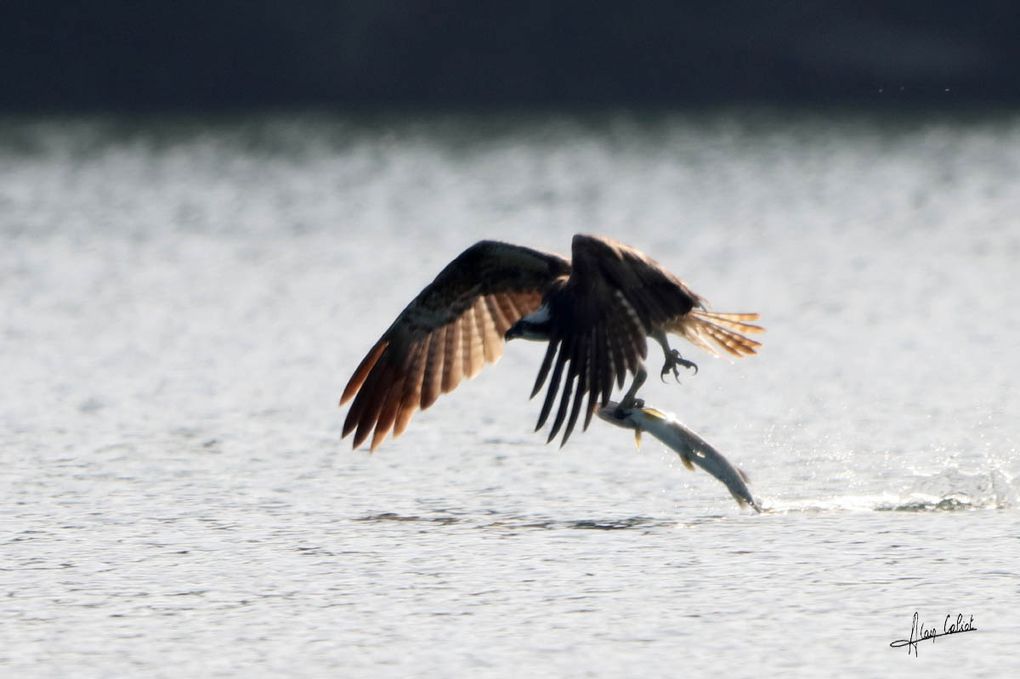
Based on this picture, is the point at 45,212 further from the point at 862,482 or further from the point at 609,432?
the point at 862,482

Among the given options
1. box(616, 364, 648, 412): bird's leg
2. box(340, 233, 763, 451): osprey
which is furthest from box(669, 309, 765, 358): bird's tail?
box(616, 364, 648, 412): bird's leg

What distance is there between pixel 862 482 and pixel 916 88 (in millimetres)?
36596

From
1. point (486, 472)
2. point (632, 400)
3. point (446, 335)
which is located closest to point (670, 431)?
point (632, 400)

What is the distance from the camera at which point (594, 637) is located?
837cm

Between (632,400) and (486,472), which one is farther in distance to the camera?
(486,472)

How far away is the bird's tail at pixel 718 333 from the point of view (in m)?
10.5

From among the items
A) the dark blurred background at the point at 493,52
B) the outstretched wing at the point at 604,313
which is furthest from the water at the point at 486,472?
the dark blurred background at the point at 493,52

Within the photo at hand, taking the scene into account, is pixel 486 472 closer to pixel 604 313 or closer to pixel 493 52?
pixel 604 313

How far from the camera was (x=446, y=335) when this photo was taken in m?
11.2
